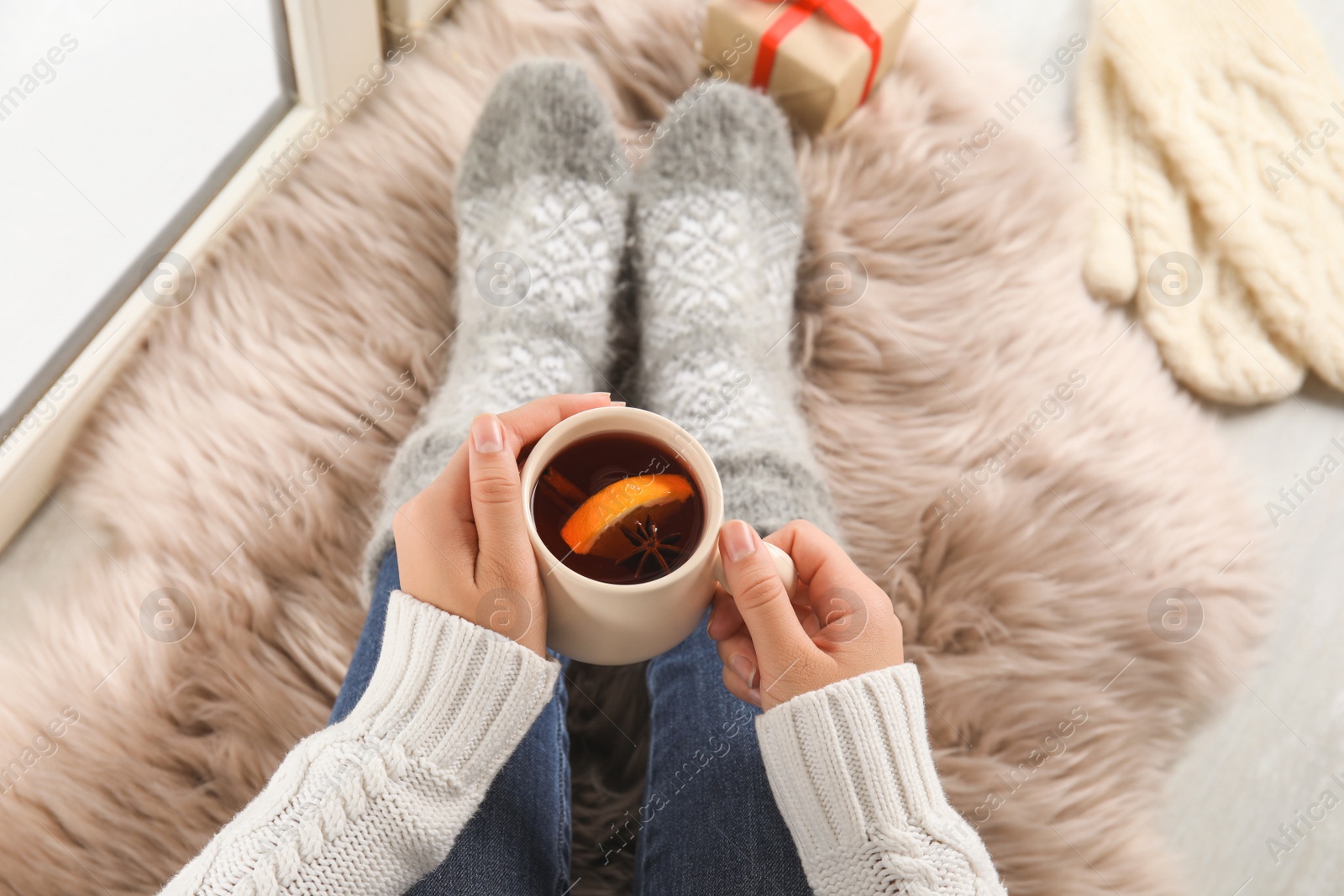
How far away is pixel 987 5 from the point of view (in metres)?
0.95

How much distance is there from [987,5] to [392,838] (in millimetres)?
1016

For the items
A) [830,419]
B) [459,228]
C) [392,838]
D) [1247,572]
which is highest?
[459,228]

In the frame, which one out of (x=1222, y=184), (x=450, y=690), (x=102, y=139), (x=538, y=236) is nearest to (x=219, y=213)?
(x=102, y=139)

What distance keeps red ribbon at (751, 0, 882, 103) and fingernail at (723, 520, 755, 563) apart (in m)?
0.57

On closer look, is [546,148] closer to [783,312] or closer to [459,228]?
[459,228]

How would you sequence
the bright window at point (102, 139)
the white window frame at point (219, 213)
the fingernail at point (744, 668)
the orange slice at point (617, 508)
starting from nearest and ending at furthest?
the orange slice at point (617, 508) → the fingernail at point (744, 668) → the bright window at point (102, 139) → the white window frame at point (219, 213)

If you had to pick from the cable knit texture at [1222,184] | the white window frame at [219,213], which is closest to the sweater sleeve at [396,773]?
the white window frame at [219,213]

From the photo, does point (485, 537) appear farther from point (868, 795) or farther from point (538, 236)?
point (538, 236)

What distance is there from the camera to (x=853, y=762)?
1.51 ft

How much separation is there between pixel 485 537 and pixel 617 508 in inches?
3.5

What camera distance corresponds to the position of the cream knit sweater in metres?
0.44

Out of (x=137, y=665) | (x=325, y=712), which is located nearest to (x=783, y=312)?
(x=325, y=712)

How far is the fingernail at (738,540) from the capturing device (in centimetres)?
43

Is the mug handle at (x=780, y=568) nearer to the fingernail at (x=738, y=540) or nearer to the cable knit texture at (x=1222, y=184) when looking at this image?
the fingernail at (x=738, y=540)
